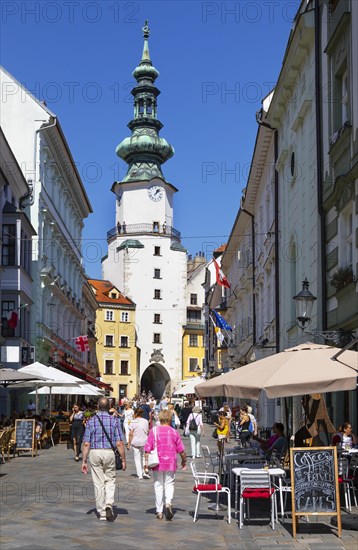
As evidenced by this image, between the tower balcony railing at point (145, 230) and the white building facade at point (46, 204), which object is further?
the tower balcony railing at point (145, 230)

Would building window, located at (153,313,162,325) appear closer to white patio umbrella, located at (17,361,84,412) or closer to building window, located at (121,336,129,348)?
building window, located at (121,336,129,348)

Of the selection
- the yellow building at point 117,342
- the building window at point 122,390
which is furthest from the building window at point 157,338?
the building window at point 122,390

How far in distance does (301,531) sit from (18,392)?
98.2 feet

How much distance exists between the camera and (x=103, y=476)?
12.7m

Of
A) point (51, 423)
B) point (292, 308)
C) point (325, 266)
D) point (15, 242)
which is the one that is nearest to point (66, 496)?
point (325, 266)

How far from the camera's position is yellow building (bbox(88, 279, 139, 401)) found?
94.8 metres

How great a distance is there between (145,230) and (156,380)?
17.8 m

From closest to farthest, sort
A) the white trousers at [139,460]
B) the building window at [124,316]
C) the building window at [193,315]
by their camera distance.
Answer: the white trousers at [139,460] → the building window at [124,316] → the building window at [193,315]

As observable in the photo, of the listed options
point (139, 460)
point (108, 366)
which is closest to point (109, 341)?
point (108, 366)

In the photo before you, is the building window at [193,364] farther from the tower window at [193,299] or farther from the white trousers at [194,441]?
the white trousers at [194,441]

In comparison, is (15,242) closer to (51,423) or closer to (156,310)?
(51,423)

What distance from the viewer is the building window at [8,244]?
35.2m

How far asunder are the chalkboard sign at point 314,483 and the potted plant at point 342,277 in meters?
6.67

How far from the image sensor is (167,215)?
9981 cm
